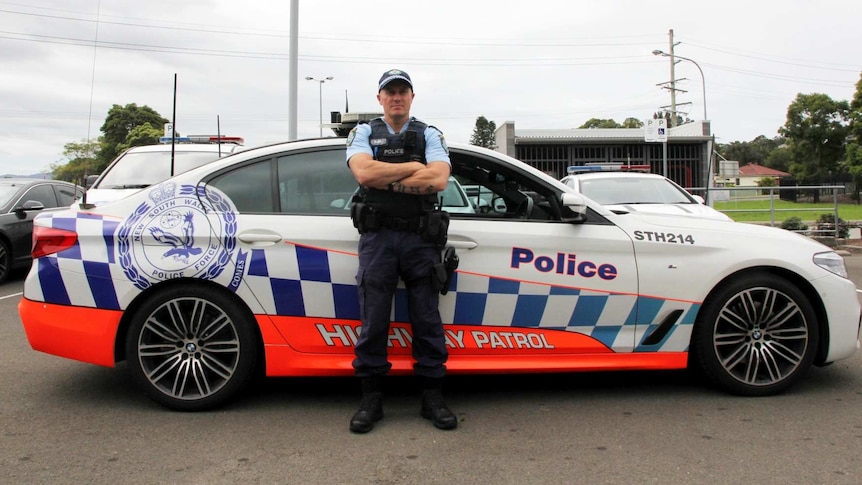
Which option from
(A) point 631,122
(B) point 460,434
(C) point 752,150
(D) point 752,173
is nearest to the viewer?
(B) point 460,434

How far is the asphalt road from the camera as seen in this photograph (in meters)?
2.76

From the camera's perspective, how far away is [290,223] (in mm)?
3482

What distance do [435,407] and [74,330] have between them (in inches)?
78.4

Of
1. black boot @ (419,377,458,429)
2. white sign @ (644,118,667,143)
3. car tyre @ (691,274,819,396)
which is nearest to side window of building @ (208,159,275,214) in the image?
black boot @ (419,377,458,429)

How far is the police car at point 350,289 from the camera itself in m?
3.44

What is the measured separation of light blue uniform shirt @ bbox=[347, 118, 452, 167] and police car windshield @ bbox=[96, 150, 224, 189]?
15.5 ft

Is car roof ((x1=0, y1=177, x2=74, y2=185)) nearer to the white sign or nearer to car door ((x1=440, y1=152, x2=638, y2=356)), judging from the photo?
car door ((x1=440, y1=152, x2=638, y2=356))

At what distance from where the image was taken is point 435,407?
3322 mm

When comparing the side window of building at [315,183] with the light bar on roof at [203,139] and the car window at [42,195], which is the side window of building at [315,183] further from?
the car window at [42,195]

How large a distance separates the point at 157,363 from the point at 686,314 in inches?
115

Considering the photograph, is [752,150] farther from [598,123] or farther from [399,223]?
[399,223]

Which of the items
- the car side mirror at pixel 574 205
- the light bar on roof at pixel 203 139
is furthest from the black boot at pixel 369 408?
the light bar on roof at pixel 203 139

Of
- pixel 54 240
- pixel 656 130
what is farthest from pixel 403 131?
pixel 656 130

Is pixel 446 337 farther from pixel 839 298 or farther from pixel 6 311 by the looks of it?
pixel 6 311
